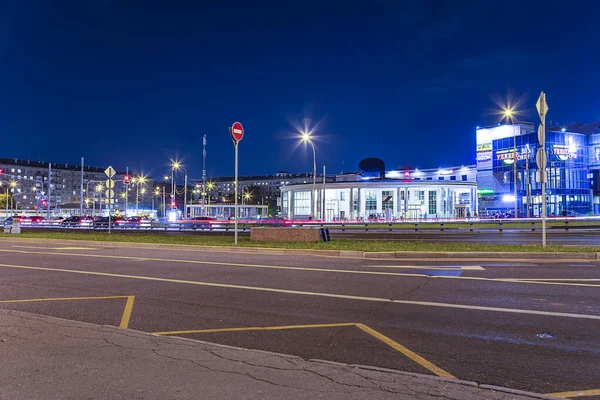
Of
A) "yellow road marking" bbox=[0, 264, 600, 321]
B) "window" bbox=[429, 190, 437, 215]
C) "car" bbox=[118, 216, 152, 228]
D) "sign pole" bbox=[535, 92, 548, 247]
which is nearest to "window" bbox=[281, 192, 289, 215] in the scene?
"window" bbox=[429, 190, 437, 215]

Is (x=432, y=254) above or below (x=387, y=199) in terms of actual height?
below

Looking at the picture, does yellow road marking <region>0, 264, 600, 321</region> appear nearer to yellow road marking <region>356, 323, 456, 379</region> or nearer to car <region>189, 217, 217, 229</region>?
yellow road marking <region>356, 323, 456, 379</region>

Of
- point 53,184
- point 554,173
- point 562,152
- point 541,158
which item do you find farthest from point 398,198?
point 53,184

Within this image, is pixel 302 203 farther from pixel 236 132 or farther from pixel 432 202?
pixel 236 132

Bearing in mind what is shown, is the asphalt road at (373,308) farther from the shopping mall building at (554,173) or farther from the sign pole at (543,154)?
the shopping mall building at (554,173)

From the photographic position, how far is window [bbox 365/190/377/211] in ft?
264

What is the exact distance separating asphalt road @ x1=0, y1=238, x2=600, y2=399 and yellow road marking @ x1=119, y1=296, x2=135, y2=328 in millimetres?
17

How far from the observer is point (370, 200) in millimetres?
80938

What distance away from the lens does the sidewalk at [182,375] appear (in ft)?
13.8

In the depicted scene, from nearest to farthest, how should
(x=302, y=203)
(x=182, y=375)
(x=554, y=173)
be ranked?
(x=182, y=375), (x=302, y=203), (x=554, y=173)

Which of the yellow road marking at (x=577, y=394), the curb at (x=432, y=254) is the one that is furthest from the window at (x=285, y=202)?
the yellow road marking at (x=577, y=394)

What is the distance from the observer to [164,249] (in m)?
21.5

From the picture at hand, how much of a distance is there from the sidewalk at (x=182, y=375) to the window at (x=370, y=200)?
248 feet

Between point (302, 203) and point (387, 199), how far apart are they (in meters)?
15.0
